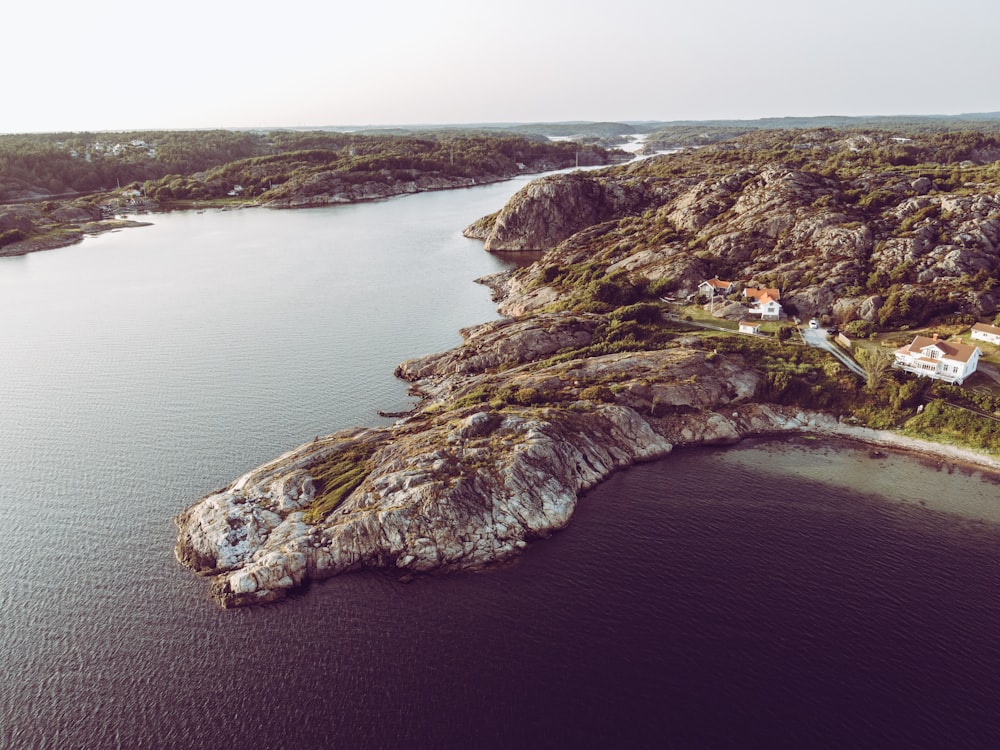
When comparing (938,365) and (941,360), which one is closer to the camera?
(941,360)

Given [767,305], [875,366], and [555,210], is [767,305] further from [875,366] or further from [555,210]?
[555,210]

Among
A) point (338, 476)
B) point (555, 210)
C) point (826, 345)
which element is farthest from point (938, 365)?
point (555, 210)

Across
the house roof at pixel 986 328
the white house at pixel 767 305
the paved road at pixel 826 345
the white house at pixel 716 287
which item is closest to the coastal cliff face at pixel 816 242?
the white house at pixel 767 305

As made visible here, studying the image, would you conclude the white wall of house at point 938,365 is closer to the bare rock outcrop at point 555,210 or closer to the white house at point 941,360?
the white house at point 941,360

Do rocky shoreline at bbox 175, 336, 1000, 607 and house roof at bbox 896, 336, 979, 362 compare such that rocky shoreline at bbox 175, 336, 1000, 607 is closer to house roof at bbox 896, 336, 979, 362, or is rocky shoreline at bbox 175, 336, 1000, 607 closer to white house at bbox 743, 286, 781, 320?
house roof at bbox 896, 336, 979, 362

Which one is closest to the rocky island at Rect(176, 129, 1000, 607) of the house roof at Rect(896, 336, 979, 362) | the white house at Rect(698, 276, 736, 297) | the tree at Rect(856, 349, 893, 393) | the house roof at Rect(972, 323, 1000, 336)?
the tree at Rect(856, 349, 893, 393)

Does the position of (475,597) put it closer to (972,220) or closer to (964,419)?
(964,419)

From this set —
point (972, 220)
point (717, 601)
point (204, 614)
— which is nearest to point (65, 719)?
point (204, 614)
